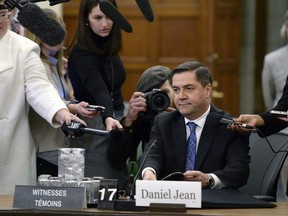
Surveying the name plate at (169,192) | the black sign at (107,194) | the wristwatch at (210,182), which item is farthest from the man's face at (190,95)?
the name plate at (169,192)

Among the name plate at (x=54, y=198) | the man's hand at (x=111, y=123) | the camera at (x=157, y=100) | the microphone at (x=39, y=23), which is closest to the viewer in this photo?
the name plate at (x=54, y=198)

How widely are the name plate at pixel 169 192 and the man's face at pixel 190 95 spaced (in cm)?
82

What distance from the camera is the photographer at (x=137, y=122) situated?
6.06 meters

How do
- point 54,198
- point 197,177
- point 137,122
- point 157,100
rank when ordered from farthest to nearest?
point 137,122
point 157,100
point 197,177
point 54,198

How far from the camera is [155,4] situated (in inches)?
450

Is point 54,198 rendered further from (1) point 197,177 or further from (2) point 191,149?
(2) point 191,149

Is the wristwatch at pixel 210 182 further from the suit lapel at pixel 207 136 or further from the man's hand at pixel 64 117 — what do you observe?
the man's hand at pixel 64 117

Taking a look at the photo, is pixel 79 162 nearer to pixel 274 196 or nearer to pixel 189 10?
pixel 274 196

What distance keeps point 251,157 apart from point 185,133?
1.78 ft

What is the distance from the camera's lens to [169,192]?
4762mm

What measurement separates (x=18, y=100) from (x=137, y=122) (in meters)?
0.72

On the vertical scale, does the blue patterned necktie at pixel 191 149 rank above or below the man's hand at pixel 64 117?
below

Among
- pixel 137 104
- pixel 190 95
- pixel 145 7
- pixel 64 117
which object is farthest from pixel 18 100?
pixel 145 7

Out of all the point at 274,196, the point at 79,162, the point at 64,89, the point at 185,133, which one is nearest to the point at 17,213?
the point at 79,162
